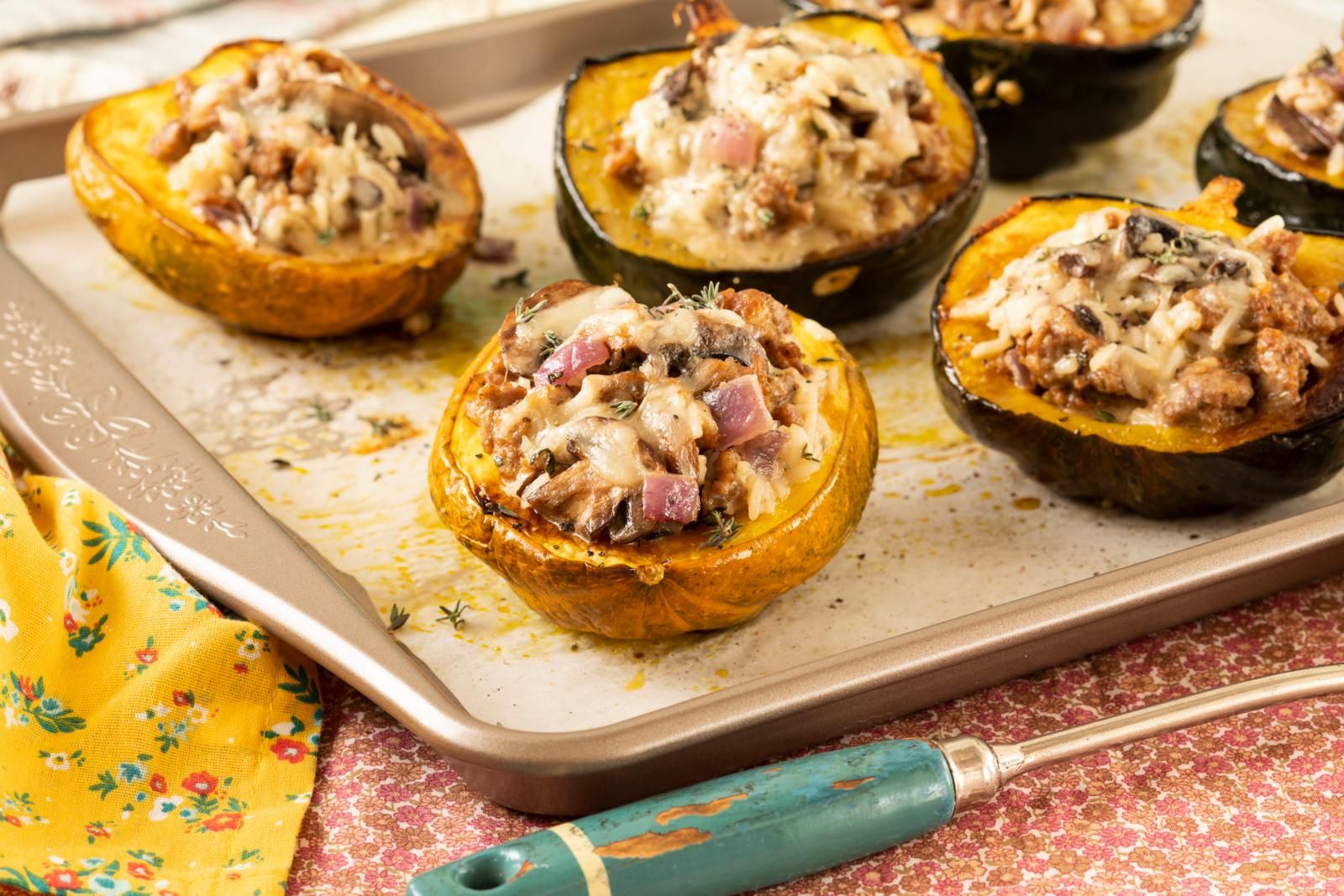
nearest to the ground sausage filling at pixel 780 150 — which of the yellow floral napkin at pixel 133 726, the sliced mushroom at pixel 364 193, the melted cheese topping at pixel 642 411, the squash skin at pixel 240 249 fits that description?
the squash skin at pixel 240 249

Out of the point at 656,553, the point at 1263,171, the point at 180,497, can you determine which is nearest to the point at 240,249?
the point at 180,497

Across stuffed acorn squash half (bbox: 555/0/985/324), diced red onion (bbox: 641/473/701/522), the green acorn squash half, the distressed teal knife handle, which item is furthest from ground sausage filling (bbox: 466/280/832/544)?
the green acorn squash half

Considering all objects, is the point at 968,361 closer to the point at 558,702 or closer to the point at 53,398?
the point at 558,702

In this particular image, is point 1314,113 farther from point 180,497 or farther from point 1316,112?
point 180,497

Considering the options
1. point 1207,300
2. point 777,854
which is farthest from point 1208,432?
point 777,854

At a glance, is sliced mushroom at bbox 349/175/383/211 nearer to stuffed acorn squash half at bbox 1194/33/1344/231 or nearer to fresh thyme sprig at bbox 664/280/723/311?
fresh thyme sprig at bbox 664/280/723/311

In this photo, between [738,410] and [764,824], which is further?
[738,410]

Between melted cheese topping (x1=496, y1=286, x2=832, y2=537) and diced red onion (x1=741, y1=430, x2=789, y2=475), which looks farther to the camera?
diced red onion (x1=741, y1=430, x2=789, y2=475)
